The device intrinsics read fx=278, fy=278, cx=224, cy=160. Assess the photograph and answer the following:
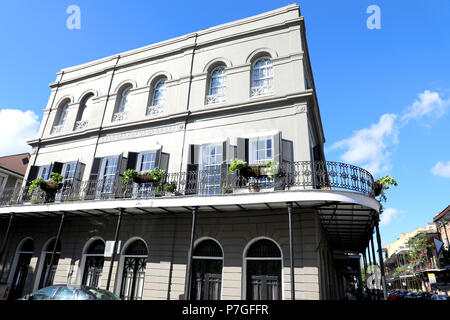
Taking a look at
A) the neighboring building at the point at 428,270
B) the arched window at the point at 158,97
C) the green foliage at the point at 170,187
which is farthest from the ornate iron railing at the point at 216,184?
the neighboring building at the point at 428,270

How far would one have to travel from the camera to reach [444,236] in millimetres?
37156

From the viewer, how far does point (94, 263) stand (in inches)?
464

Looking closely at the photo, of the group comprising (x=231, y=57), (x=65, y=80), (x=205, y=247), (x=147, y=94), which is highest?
(x=65, y=80)

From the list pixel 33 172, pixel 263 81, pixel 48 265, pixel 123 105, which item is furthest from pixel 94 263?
pixel 263 81

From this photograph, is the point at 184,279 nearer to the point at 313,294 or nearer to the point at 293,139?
the point at 313,294

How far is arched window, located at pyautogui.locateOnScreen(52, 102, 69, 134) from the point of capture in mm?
16047

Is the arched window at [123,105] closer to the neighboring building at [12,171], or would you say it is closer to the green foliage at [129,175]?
the green foliage at [129,175]

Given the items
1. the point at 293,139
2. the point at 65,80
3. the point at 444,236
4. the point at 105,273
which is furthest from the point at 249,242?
the point at 444,236

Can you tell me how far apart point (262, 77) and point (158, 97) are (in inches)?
214

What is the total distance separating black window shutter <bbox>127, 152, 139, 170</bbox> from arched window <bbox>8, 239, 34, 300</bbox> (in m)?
6.70

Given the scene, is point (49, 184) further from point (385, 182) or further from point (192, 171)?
point (385, 182)

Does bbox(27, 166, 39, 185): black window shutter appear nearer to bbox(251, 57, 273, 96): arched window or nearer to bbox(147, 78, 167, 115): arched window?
bbox(147, 78, 167, 115): arched window

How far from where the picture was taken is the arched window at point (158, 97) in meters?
13.8
